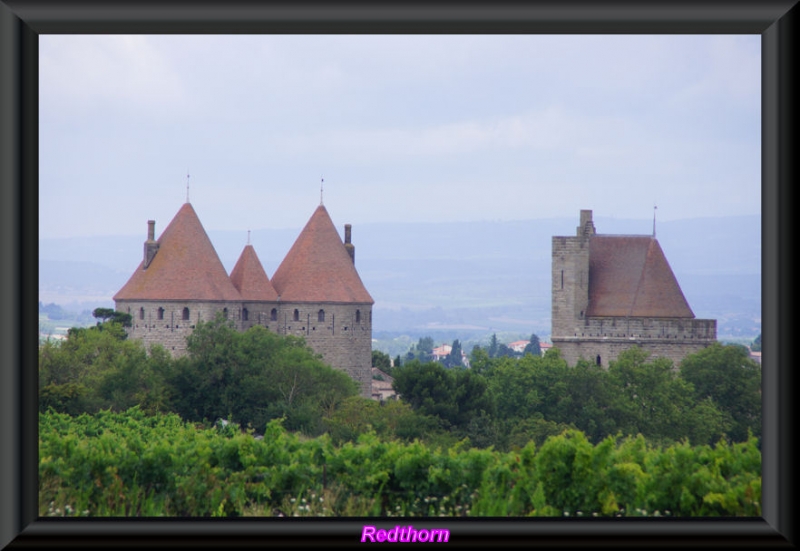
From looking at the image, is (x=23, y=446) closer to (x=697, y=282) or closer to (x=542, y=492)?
(x=542, y=492)

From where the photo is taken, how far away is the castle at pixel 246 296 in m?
55.3

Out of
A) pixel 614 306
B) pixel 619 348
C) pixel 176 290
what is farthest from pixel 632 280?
pixel 176 290

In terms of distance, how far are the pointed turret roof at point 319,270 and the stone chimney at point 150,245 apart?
593 cm

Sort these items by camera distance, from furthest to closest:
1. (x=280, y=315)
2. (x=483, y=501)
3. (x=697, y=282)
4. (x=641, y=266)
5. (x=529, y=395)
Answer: (x=697, y=282), (x=641, y=266), (x=280, y=315), (x=529, y=395), (x=483, y=501)

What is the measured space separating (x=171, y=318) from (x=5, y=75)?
50565mm

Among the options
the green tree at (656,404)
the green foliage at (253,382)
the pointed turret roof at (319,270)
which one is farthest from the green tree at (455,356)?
the green foliage at (253,382)

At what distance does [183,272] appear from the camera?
184ft

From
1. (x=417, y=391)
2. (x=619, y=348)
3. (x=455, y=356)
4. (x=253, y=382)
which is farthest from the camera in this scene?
(x=455, y=356)

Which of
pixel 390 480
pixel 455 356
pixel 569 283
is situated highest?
pixel 569 283

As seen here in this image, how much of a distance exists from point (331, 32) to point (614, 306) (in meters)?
55.5

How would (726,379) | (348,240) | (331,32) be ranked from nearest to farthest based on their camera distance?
(331,32), (726,379), (348,240)

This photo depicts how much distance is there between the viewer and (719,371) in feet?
177

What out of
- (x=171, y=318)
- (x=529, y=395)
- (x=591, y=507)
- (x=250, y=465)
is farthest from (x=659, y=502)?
(x=171, y=318)

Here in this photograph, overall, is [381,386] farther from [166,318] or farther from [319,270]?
[166,318]
